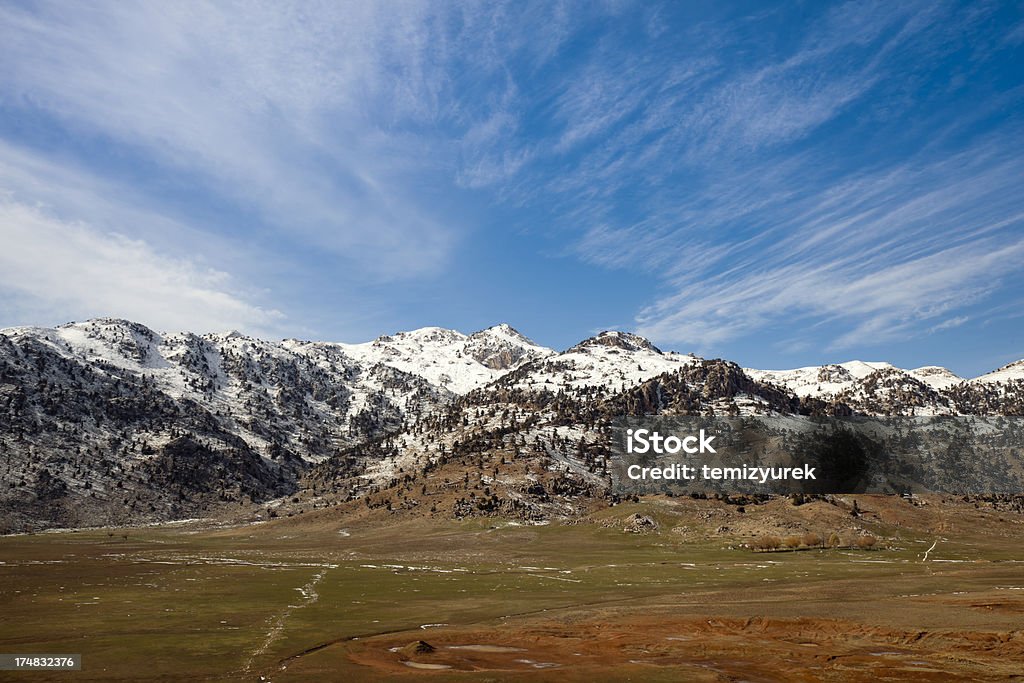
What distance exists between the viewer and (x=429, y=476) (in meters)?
191

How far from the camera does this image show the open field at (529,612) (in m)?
32.3

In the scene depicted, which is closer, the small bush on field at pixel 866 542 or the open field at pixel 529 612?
the open field at pixel 529 612

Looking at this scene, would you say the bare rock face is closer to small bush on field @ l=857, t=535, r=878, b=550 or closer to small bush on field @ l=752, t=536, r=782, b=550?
small bush on field @ l=752, t=536, r=782, b=550

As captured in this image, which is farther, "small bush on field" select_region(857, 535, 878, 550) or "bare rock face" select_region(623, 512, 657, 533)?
"bare rock face" select_region(623, 512, 657, 533)

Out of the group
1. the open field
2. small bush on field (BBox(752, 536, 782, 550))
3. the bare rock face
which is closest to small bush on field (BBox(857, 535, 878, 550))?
the open field

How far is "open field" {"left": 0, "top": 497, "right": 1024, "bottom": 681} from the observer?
106 feet

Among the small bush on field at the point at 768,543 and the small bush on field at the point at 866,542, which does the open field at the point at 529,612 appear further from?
the small bush on field at the point at 866,542

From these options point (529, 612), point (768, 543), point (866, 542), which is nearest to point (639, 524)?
point (768, 543)

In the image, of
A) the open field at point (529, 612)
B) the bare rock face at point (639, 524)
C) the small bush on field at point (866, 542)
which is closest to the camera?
the open field at point (529, 612)

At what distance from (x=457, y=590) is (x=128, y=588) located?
32.3m

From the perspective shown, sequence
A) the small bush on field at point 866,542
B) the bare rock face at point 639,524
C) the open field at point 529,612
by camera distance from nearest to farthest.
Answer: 1. the open field at point 529,612
2. the small bush on field at point 866,542
3. the bare rock face at point 639,524

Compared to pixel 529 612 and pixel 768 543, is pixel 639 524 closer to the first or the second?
pixel 768 543

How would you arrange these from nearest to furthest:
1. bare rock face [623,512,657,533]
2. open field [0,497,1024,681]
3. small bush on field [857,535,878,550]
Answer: open field [0,497,1024,681]
small bush on field [857,535,878,550]
bare rock face [623,512,657,533]

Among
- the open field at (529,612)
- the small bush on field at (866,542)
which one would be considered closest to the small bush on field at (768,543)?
the open field at (529,612)
